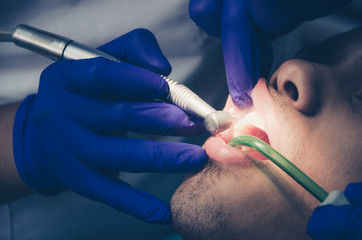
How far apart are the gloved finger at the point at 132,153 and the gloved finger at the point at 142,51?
0.24 metres

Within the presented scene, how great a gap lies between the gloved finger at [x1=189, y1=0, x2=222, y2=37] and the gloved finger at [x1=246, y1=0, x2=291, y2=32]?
0.12m

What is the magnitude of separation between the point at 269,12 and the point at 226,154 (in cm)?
42

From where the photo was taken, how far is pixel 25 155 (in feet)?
3.01

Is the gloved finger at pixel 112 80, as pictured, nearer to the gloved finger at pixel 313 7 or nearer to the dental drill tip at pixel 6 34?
the dental drill tip at pixel 6 34

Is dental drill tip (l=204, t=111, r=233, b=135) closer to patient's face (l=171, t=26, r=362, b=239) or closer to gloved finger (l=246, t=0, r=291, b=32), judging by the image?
patient's face (l=171, t=26, r=362, b=239)

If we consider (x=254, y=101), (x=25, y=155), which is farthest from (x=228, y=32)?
(x=25, y=155)


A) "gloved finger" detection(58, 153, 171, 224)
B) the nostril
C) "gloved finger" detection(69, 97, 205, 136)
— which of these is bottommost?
"gloved finger" detection(58, 153, 171, 224)

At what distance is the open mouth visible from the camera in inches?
29.0

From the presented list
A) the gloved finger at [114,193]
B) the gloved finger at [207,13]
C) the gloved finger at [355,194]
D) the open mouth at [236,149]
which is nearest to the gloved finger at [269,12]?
the gloved finger at [207,13]

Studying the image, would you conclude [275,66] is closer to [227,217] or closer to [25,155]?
[227,217]

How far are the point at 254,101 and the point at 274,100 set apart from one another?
6cm

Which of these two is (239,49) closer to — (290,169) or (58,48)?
(290,169)

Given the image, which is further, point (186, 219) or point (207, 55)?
point (207, 55)

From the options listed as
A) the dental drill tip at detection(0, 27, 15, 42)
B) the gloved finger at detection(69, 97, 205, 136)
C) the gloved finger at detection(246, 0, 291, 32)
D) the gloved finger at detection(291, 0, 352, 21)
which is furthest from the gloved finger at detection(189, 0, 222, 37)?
the dental drill tip at detection(0, 27, 15, 42)
